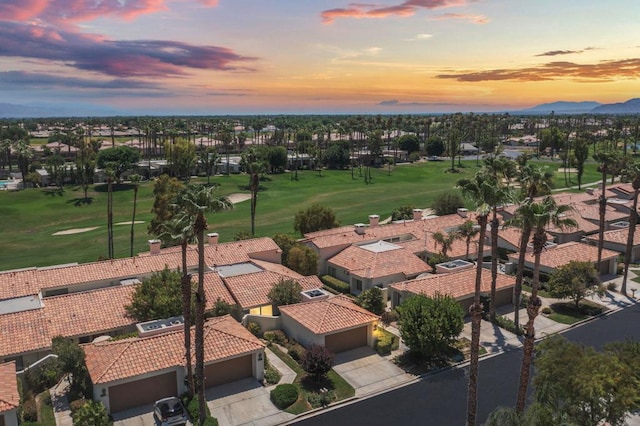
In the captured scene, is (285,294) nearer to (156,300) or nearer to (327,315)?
(327,315)

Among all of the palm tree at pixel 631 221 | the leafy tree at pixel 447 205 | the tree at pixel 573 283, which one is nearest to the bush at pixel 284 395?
the tree at pixel 573 283

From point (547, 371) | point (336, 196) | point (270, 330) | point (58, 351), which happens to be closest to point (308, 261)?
point (270, 330)

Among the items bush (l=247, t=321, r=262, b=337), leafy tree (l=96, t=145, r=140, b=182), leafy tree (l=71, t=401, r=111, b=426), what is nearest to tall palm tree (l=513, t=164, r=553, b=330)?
bush (l=247, t=321, r=262, b=337)

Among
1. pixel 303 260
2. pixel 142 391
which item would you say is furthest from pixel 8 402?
pixel 303 260

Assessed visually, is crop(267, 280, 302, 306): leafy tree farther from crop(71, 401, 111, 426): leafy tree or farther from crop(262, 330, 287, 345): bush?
crop(71, 401, 111, 426): leafy tree

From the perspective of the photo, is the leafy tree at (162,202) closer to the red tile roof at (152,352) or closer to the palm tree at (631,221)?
the red tile roof at (152,352)
